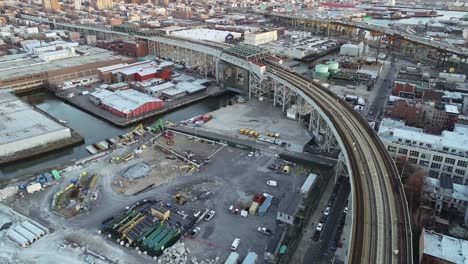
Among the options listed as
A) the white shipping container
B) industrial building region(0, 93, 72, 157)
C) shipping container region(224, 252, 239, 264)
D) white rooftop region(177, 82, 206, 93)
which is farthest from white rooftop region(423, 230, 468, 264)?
white rooftop region(177, 82, 206, 93)

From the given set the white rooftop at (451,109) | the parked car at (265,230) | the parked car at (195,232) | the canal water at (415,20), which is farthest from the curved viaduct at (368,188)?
the canal water at (415,20)

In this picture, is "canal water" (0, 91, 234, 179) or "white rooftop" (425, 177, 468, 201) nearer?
"white rooftop" (425, 177, 468, 201)

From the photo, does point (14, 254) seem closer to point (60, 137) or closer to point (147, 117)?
point (60, 137)

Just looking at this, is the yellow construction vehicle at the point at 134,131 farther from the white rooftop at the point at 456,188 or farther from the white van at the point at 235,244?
the white rooftop at the point at 456,188

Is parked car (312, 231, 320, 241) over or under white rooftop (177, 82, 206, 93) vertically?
under

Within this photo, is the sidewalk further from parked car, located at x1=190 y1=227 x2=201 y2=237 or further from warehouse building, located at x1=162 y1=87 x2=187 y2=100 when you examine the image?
warehouse building, located at x1=162 y1=87 x2=187 y2=100

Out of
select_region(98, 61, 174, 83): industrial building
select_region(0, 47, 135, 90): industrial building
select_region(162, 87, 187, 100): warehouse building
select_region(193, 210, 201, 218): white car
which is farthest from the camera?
select_region(98, 61, 174, 83): industrial building
